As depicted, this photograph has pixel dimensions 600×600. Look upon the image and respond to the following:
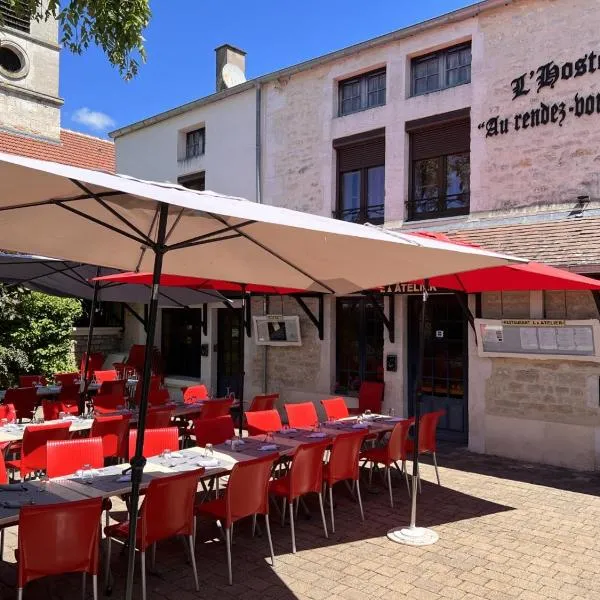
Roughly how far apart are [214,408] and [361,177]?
17.4ft

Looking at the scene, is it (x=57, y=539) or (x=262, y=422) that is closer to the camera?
(x=57, y=539)

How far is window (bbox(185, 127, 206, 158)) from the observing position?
14.3m

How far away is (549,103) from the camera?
8977 millimetres

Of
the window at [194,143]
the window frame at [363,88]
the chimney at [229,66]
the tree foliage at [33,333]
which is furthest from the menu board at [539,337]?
the chimney at [229,66]

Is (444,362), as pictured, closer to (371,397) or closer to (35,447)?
(371,397)

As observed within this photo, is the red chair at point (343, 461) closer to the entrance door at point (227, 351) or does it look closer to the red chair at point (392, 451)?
the red chair at point (392, 451)

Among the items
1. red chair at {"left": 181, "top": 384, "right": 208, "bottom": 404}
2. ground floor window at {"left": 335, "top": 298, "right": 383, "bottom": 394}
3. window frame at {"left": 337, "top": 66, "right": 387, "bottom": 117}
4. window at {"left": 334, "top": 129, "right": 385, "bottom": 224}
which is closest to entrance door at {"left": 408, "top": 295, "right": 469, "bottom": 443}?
ground floor window at {"left": 335, "top": 298, "right": 383, "bottom": 394}

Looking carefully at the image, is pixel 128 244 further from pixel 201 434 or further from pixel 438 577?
pixel 438 577

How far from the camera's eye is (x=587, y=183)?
28.3 ft

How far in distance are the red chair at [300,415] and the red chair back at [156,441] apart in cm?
200

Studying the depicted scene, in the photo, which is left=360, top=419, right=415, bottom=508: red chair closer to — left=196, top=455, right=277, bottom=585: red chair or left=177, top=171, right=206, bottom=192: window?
left=196, top=455, right=277, bottom=585: red chair

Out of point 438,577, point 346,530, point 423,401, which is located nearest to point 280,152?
point 423,401

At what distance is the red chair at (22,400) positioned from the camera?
8828 mm

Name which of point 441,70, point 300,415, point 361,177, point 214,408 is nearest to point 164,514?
point 300,415
